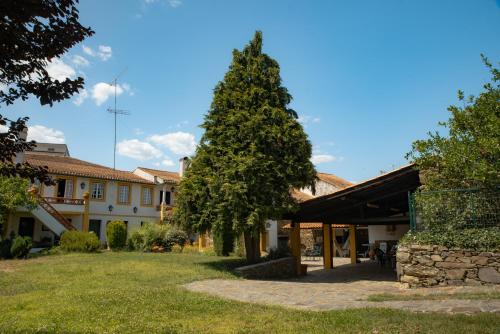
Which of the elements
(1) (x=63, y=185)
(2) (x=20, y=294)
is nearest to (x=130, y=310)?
(2) (x=20, y=294)

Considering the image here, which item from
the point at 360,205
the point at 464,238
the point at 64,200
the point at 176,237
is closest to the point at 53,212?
the point at 64,200

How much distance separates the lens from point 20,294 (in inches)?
398

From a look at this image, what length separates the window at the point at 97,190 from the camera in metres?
30.7

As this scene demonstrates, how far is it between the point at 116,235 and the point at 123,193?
924 cm

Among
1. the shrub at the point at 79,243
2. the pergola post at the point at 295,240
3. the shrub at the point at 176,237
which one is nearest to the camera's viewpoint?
the pergola post at the point at 295,240

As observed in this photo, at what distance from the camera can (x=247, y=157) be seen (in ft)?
46.4

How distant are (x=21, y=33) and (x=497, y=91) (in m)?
12.7

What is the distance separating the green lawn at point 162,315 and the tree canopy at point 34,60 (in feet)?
11.4

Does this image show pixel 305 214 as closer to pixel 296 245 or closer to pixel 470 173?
pixel 296 245

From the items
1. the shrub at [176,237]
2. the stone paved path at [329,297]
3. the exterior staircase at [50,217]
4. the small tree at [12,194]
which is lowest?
the stone paved path at [329,297]

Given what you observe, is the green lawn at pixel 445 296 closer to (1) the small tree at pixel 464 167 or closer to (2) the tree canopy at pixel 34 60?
(1) the small tree at pixel 464 167

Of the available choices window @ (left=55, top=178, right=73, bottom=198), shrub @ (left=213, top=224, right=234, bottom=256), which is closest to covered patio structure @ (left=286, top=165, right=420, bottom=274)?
shrub @ (left=213, top=224, right=234, bottom=256)

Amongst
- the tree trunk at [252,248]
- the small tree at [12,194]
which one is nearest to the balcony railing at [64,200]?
the small tree at [12,194]

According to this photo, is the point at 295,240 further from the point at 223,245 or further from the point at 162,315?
the point at 162,315
